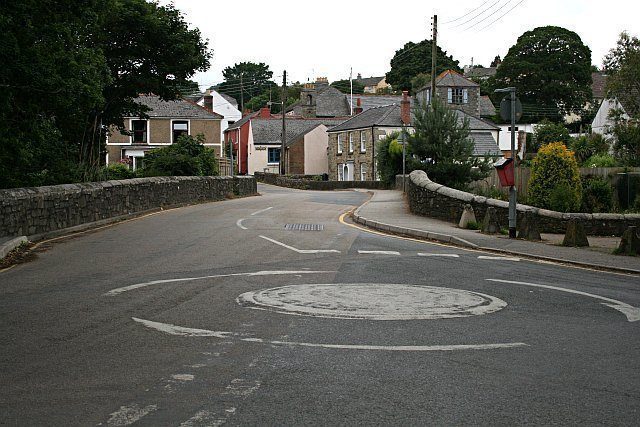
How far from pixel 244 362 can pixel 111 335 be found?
1.84 meters

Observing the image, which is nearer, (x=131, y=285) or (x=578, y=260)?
(x=131, y=285)

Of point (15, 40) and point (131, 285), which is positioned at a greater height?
point (15, 40)

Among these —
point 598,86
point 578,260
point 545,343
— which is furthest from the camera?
point 598,86

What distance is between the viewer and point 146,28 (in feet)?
98.5

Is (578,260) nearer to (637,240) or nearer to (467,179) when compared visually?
(637,240)

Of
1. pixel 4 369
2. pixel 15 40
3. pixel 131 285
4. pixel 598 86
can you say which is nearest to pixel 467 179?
pixel 15 40

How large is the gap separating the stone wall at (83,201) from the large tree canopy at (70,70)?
1.55 meters

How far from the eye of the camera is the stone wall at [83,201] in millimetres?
17297

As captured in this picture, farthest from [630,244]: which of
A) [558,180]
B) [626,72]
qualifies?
[626,72]

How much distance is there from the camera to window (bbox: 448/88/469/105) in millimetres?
82062

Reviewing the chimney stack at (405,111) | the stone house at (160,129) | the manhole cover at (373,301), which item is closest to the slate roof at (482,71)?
the chimney stack at (405,111)

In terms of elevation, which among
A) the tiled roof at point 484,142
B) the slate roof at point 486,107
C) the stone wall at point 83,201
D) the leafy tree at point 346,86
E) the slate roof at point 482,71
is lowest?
the stone wall at point 83,201

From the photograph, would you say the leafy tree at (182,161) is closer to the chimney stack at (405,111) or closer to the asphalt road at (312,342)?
the chimney stack at (405,111)

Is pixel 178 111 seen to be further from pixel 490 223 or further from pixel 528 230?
pixel 528 230
